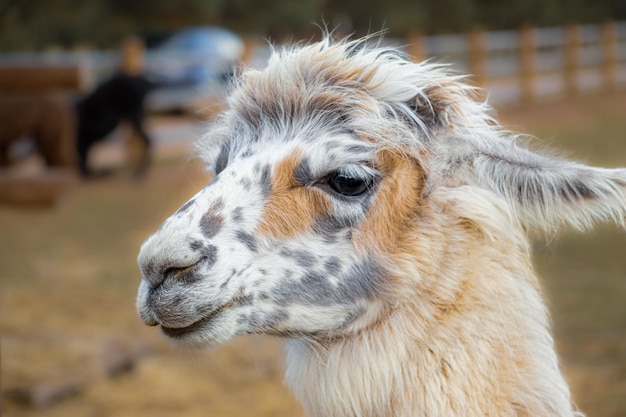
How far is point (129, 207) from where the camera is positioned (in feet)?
37.4

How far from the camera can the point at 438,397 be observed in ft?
7.54

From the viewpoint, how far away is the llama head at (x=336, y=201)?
2215mm

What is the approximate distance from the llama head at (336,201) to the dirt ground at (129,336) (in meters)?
0.30

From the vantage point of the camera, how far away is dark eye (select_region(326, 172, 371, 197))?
7.84ft

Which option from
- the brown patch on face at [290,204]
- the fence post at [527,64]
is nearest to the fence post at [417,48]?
the fence post at [527,64]

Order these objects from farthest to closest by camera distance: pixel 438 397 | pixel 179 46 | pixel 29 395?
pixel 179 46
pixel 29 395
pixel 438 397

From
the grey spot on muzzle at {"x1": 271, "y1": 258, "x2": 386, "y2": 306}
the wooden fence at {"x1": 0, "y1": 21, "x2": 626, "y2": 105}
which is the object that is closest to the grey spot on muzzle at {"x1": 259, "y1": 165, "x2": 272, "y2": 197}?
the grey spot on muzzle at {"x1": 271, "y1": 258, "x2": 386, "y2": 306}

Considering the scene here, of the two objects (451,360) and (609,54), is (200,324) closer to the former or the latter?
(451,360)

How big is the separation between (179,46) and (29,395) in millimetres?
16088

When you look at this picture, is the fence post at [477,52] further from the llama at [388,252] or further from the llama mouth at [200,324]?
→ the llama mouth at [200,324]

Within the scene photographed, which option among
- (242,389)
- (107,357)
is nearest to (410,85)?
(242,389)

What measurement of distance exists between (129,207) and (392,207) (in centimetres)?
939

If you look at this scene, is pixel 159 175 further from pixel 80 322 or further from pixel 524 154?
pixel 524 154

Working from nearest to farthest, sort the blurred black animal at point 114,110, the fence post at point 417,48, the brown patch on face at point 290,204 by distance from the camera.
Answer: the brown patch on face at point 290,204, the blurred black animal at point 114,110, the fence post at point 417,48
